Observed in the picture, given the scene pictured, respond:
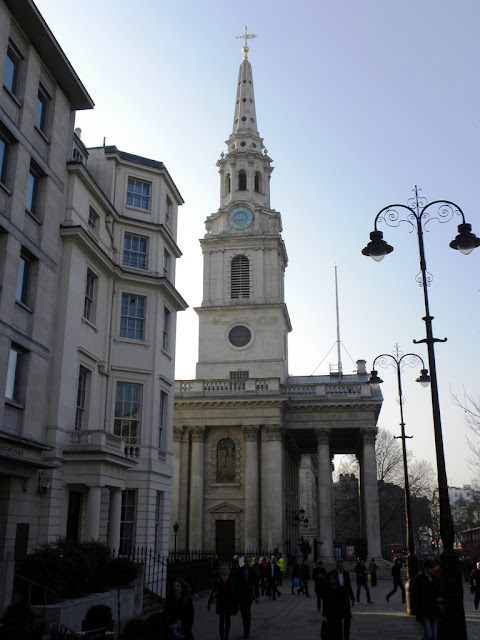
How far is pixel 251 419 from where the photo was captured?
4803 cm

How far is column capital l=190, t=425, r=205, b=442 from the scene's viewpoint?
1915 inches

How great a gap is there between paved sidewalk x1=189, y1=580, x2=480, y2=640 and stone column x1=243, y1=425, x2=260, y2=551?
57.9 ft

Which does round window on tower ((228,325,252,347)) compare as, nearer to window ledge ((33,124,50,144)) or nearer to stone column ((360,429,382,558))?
stone column ((360,429,382,558))

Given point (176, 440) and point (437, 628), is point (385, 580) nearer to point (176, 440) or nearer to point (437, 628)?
point (176, 440)

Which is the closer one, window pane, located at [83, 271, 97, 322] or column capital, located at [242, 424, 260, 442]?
window pane, located at [83, 271, 97, 322]

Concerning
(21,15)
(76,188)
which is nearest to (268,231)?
(76,188)

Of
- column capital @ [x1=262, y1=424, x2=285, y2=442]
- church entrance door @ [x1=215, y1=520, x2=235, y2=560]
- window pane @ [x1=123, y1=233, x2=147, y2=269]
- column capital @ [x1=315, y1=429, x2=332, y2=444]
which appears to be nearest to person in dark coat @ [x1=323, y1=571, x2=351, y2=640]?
window pane @ [x1=123, y1=233, x2=147, y2=269]

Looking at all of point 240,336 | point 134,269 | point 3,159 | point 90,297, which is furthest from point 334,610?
point 240,336

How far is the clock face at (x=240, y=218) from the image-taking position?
59.7 meters

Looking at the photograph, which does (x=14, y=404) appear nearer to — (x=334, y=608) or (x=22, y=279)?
(x=22, y=279)

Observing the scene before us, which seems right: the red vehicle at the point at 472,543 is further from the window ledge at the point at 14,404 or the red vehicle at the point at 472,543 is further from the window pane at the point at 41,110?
the window pane at the point at 41,110

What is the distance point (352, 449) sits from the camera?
2393 inches

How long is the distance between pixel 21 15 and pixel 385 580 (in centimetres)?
3931

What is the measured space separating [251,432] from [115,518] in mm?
24068
